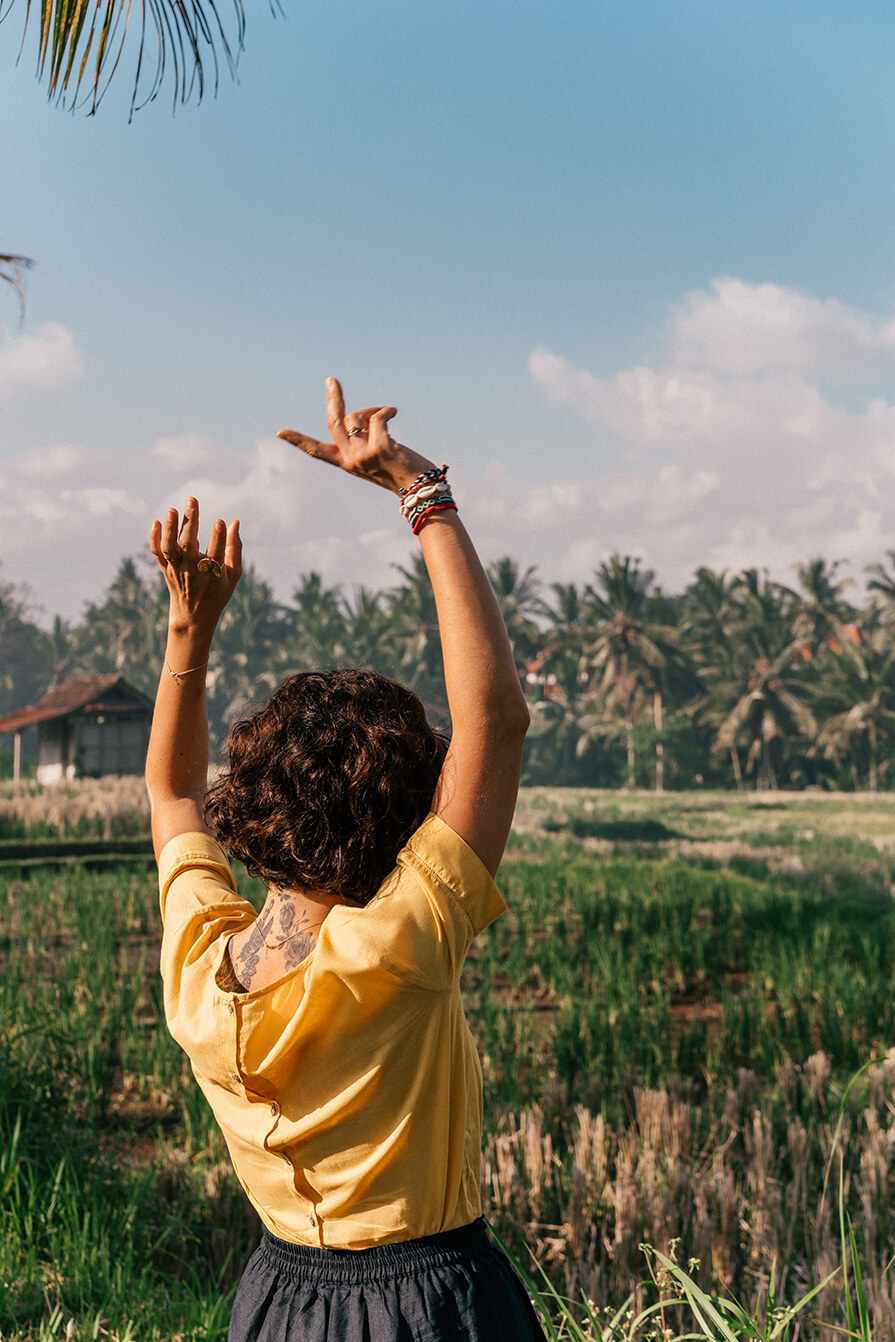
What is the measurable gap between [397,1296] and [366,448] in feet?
2.51

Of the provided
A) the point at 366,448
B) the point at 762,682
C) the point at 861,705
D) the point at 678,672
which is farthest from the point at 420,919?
the point at 678,672

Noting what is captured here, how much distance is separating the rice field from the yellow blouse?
64 centimetres

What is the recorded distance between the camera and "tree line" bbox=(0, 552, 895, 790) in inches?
523

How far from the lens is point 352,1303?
0.89 m

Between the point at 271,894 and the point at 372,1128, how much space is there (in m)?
0.23

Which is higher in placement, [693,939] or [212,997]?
[212,997]

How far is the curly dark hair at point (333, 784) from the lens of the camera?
2.92 feet

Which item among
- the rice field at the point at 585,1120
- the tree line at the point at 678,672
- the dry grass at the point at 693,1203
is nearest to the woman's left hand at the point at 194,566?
the rice field at the point at 585,1120

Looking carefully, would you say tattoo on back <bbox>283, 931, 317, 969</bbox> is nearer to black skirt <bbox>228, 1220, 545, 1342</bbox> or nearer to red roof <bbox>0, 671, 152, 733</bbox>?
black skirt <bbox>228, 1220, 545, 1342</bbox>

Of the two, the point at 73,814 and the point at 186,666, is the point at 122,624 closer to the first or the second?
the point at 73,814

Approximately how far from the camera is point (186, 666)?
3.77 ft

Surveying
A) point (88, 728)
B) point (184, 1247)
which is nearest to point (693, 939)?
point (184, 1247)

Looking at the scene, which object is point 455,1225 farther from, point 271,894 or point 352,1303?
point 271,894

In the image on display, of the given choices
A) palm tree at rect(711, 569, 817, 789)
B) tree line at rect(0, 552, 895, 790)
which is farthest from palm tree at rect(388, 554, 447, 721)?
palm tree at rect(711, 569, 817, 789)
